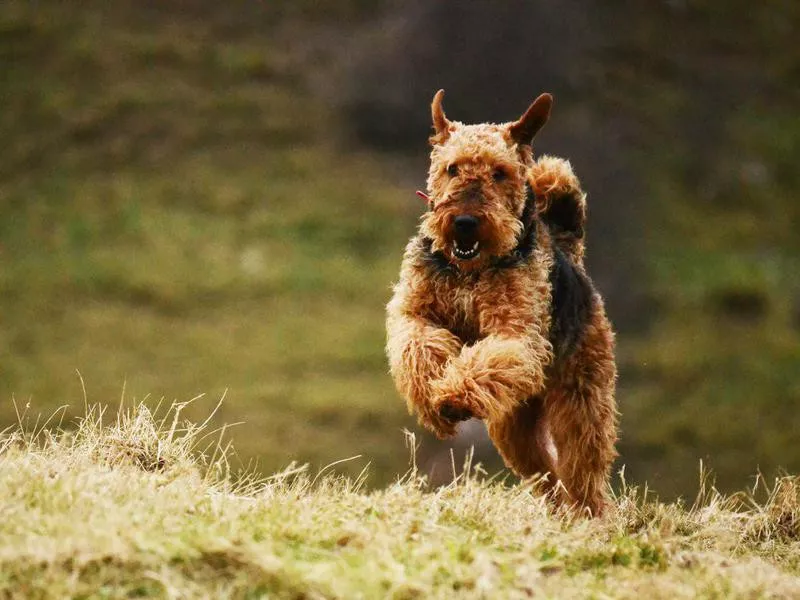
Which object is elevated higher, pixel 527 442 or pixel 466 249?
pixel 466 249

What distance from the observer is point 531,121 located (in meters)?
5.14

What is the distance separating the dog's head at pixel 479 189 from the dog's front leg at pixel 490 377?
0.42 m

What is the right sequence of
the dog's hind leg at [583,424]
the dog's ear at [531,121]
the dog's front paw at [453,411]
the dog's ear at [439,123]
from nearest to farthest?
the dog's front paw at [453,411]
the dog's ear at [531,121]
the dog's ear at [439,123]
the dog's hind leg at [583,424]

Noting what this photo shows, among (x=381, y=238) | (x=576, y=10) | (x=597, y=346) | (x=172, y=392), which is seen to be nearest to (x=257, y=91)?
(x=381, y=238)

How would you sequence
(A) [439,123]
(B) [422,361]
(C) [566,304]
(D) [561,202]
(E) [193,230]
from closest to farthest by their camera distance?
1. (B) [422,361]
2. (A) [439,123]
3. (C) [566,304]
4. (D) [561,202]
5. (E) [193,230]

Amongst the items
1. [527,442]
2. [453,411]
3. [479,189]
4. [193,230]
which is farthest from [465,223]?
[193,230]

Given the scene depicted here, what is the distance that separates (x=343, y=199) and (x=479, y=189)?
911 inches

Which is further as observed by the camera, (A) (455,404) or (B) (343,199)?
(B) (343,199)

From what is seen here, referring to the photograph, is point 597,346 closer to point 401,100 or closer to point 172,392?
point 172,392

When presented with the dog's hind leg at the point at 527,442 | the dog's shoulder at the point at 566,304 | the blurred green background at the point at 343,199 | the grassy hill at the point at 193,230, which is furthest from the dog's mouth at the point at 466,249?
the grassy hill at the point at 193,230

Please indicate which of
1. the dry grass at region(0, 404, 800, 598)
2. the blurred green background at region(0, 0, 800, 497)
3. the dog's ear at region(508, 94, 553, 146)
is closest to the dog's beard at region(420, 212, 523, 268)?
the dog's ear at region(508, 94, 553, 146)

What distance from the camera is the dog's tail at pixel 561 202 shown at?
6.13m

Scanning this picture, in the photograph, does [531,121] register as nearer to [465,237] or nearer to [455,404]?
[465,237]

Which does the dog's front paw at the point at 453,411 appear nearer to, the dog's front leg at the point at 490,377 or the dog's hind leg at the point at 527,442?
the dog's front leg at the point at 490,377
